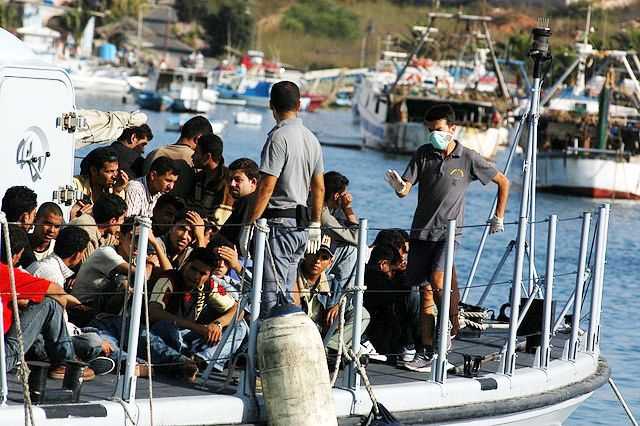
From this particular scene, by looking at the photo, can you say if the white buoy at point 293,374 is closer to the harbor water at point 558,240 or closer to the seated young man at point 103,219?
the seated young man at point 103,219

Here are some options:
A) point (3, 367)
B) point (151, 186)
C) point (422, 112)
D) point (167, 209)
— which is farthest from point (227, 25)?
point (3, 367)

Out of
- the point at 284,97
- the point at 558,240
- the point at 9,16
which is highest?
the point at 284,97

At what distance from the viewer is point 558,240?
33.4 m

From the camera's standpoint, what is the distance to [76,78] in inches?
4414

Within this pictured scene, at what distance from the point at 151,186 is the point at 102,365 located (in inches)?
87.4

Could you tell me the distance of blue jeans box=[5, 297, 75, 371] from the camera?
7.73m

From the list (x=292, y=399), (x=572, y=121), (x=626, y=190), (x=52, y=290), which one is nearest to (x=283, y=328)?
(x=292, y=399)

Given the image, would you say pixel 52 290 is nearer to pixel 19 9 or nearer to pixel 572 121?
pixel 572 121

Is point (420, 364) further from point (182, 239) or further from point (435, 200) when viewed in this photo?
point (182, 239)

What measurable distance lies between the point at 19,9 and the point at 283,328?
129 metres

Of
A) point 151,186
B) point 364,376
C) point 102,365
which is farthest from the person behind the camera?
point 151,186

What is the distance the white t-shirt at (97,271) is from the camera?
8.72m

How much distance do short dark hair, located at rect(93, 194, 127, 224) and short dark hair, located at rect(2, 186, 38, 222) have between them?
2.85 ft

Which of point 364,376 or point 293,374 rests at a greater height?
A: point 293,374
